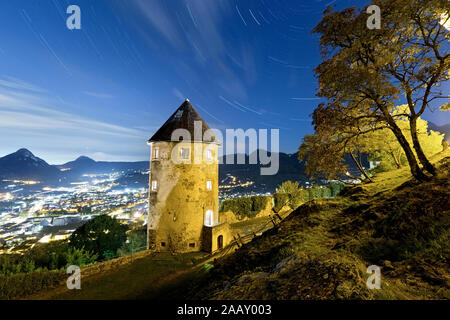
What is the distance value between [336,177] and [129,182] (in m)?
101

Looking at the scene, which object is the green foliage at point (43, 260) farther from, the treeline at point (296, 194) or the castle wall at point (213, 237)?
the treeline at point (296, 194)

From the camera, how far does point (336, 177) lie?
7910 mm

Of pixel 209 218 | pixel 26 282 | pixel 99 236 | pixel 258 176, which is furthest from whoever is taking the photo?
pixel 258 176

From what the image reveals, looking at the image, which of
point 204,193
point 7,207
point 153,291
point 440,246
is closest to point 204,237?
→ point 204,193

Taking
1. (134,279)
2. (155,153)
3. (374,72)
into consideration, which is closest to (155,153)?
(155,153)

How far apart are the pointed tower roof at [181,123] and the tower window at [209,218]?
21.3ft

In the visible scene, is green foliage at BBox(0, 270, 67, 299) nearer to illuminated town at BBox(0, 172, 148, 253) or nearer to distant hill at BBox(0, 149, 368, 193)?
illuminated town at BBox(0, 172, 148, 253)

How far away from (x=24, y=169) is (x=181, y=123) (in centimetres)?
16315

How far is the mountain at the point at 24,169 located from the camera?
11197cm

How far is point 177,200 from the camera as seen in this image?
15883 millimetres

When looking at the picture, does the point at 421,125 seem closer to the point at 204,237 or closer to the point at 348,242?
the point at 348,242

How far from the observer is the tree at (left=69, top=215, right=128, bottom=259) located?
16.7 metres

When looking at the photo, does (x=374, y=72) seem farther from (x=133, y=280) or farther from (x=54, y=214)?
(x=54, y=214)

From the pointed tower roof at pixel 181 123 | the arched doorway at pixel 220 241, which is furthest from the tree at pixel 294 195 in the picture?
the pointed tower roof at pixel 181 123
